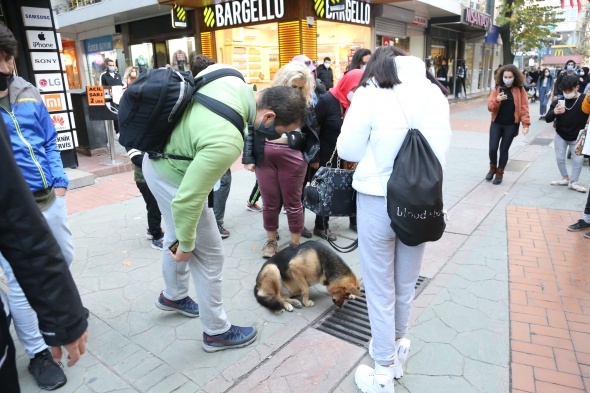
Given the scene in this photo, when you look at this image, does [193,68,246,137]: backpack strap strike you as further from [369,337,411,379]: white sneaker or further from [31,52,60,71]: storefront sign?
[31,52,60,71]: storefront sign

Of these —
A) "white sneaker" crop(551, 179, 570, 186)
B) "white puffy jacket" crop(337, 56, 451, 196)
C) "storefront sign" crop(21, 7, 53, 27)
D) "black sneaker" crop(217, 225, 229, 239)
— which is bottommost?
"white sneaker" crop(551, 179, 570, 186)

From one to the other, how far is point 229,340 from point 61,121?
6854 mm

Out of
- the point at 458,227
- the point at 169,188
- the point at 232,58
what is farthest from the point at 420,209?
the point at 232,58

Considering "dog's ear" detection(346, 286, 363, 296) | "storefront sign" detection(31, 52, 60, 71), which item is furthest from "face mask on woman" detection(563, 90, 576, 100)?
"storefront sign" detection(31, 52, 60, 71)

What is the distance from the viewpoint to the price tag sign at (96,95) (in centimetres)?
790

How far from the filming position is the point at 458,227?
4996mm

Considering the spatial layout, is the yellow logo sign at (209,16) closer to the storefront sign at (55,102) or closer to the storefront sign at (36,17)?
the storefront sign at (36,17)

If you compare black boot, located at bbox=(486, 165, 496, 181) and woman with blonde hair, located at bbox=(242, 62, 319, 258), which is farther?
black boot, located at bbox=(486, 165, 496, 181)

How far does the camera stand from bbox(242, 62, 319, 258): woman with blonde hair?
387cm

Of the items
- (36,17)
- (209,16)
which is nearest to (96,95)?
(36,17)

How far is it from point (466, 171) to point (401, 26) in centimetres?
1288

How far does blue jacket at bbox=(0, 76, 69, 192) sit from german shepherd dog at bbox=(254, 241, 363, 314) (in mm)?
1598

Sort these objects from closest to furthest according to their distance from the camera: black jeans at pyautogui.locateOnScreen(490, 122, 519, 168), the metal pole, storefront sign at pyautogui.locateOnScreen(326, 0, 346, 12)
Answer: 1. black jeans at pyautogui.locateOnScreen(490, 122, 519, 168)
2. the metal pole
3. storefront sign at pyautogui.locateOnScreen(326, 0, 346, 12)

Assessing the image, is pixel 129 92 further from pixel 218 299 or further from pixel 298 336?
pixel 298 336
